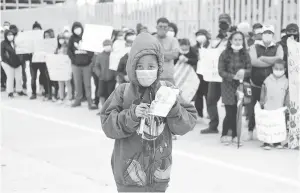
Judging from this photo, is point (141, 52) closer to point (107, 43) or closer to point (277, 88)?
point (277, 88)

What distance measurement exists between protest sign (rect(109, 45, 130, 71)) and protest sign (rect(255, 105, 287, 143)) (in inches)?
140

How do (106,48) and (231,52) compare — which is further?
(106,48)

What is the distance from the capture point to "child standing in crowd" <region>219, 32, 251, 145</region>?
697cm

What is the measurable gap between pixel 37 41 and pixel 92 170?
7.10 m

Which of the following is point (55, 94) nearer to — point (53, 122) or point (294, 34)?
point (53, 122)

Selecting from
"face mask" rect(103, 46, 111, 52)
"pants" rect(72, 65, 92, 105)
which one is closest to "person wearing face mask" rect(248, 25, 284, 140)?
"face mask" rect(103, 46, 111, 52)

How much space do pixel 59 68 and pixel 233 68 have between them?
17.4 feet

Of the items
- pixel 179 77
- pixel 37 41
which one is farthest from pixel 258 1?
pixel 37 41

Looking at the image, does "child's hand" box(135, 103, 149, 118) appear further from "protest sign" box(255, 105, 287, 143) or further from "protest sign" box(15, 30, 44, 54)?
"protest sign" box(15, 30, 44, 54)

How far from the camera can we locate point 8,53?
41.0 ft

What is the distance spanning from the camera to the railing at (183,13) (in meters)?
11.1

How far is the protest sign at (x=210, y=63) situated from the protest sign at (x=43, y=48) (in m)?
4.99

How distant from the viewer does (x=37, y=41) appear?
12297 mm

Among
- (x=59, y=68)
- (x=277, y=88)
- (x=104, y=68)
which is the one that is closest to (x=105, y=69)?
(x=104, y=68)
